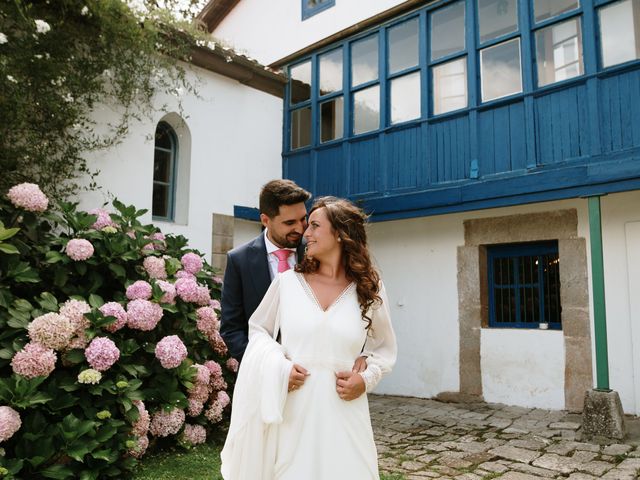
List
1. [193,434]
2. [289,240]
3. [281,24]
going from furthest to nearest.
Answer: [281,24] < [193,434] < [289,240]

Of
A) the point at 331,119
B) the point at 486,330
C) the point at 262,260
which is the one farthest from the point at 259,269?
the point at 331,119

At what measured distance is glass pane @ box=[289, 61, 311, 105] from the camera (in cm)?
980

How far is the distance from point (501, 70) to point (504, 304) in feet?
10.6

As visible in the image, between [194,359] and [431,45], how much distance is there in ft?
18.8

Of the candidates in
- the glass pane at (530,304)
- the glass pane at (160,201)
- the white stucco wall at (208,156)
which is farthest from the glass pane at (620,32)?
the glass pane at (160,201)

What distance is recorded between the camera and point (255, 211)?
8891 millimetres

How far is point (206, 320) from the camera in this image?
17.6 feet

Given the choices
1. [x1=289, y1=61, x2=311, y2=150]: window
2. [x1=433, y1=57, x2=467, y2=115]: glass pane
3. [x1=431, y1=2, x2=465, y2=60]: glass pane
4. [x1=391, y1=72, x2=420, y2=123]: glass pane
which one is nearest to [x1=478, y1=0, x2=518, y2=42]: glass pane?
[x1=431, y1=2, x2=465, y2=60]: glass pane

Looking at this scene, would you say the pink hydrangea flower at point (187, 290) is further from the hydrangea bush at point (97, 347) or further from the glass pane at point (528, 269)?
the glass pane at point (528, 269)

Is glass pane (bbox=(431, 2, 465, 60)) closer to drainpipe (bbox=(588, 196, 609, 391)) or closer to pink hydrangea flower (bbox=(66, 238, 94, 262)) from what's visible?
drainpipe (bbox=(588, 196, 609, 391))

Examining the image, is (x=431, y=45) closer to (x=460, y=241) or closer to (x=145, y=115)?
(x=460, y=241)

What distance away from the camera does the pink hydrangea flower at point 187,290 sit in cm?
525

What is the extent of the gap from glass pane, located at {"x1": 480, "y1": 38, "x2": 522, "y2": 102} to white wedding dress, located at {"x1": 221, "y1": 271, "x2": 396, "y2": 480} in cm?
596

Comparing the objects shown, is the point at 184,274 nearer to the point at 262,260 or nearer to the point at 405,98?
the point at 262,260
